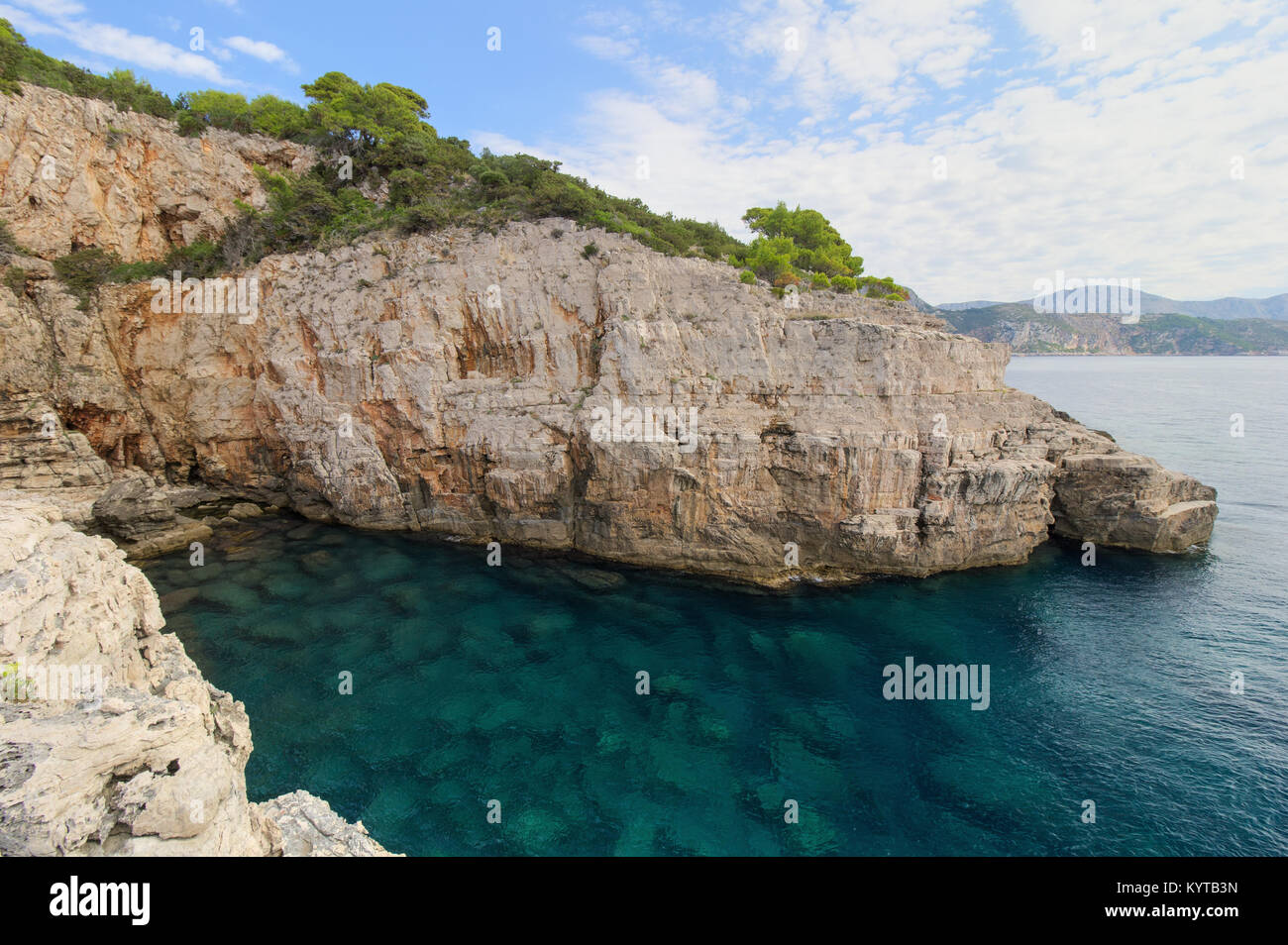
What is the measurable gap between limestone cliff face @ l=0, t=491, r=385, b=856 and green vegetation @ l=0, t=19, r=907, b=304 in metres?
21.5

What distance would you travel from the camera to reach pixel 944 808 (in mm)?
11922

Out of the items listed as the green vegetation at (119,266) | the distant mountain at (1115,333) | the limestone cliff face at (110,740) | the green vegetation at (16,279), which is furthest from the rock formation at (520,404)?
the distant mountain at (1115,333)

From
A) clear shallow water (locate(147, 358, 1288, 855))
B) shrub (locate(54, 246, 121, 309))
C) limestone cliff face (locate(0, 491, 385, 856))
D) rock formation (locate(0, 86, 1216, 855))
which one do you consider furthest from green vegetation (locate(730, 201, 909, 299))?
shrub (locate(54, 246, 121, 309))

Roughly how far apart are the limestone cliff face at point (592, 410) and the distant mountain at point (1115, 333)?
414 feet

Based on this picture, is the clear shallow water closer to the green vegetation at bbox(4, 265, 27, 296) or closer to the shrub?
the shrub

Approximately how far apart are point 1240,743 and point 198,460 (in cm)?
4113

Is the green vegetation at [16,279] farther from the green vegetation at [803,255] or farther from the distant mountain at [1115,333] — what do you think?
the distant mountain at [1115,333]

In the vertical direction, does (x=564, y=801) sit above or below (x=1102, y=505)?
below

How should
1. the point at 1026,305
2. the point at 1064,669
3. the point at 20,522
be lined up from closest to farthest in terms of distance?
the point at 20,522
the point at 1064,669
the point at 1026,305

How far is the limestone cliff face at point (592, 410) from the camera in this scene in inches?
869

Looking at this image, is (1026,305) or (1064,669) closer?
(1064,669)

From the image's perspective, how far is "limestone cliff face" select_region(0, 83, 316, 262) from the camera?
23.7 m
